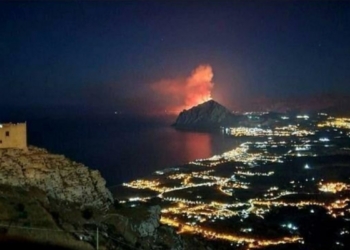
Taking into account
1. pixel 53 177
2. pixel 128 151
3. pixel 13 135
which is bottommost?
pixel 128 151

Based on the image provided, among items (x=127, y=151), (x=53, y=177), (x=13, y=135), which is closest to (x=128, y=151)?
(x=127, y=151)

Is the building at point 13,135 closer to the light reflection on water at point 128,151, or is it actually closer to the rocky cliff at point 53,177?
the rocky cliff at point 53,177

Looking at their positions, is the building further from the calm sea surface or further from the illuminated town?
A: the calm sea surface

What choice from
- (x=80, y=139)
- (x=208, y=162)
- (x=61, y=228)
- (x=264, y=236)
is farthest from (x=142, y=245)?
(x=80, y=139)

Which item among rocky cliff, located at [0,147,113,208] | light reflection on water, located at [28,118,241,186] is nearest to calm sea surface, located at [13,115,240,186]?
light reflection on water, located at [28,118,241,186]

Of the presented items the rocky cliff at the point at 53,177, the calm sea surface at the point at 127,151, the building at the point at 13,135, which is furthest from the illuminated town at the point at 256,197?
the building at the point at 13,135

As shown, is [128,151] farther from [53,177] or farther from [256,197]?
[53,177]

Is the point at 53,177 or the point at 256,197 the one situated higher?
the point at 53,177
